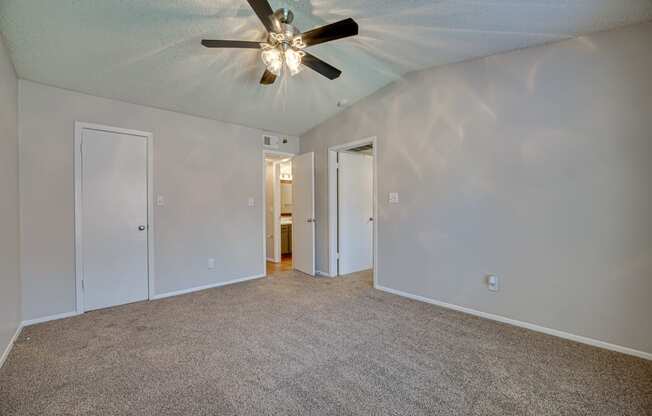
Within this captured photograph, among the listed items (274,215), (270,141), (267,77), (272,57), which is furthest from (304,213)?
(272,57)

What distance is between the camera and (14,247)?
236 centimetres

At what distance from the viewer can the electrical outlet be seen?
2.69m

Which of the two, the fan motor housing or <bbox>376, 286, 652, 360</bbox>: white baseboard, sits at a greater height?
the fan motor housing

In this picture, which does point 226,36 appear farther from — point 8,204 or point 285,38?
point 8,204

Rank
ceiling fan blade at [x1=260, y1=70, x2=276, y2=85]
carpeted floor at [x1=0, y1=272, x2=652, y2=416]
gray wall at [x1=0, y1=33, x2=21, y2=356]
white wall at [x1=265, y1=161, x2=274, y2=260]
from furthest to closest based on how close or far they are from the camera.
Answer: white wall at [x1=265, y1=161, x2=274, y2=260] → ceiling fan blade at [x1=260, y1=70, x2=276, y2=85] → gray wall at [x1=0, y1=33, x2=21, y2=356] → carpeted floor at [x1=0, y1=272, x2=652, y2=416]

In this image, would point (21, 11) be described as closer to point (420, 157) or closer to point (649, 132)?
point (420, 157)

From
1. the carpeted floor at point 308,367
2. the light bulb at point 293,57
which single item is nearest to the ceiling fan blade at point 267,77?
the light bulb at point 293,57

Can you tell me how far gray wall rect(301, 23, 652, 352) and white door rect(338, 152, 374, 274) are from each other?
3.32 feet

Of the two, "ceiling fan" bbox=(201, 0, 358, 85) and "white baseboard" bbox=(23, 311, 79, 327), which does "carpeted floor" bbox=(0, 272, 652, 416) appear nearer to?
"white baseboard" bbox=(23, 311, 79, 327)

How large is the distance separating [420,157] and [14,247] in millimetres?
3911

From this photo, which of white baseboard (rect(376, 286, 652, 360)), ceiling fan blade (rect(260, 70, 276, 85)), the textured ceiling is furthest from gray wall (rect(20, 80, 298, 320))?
white baseboard (rect(376, 286, 652, 360))

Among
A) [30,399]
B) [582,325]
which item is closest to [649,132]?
[582,325]

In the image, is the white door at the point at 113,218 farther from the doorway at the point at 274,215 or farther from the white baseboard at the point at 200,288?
the doorway at the point at 274,215

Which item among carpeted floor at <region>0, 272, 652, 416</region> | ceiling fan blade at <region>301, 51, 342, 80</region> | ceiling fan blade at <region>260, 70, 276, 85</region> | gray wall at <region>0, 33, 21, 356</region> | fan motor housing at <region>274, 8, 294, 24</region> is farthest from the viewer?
ceiling fan blade at <region>260, 70, 276, 85</region>
